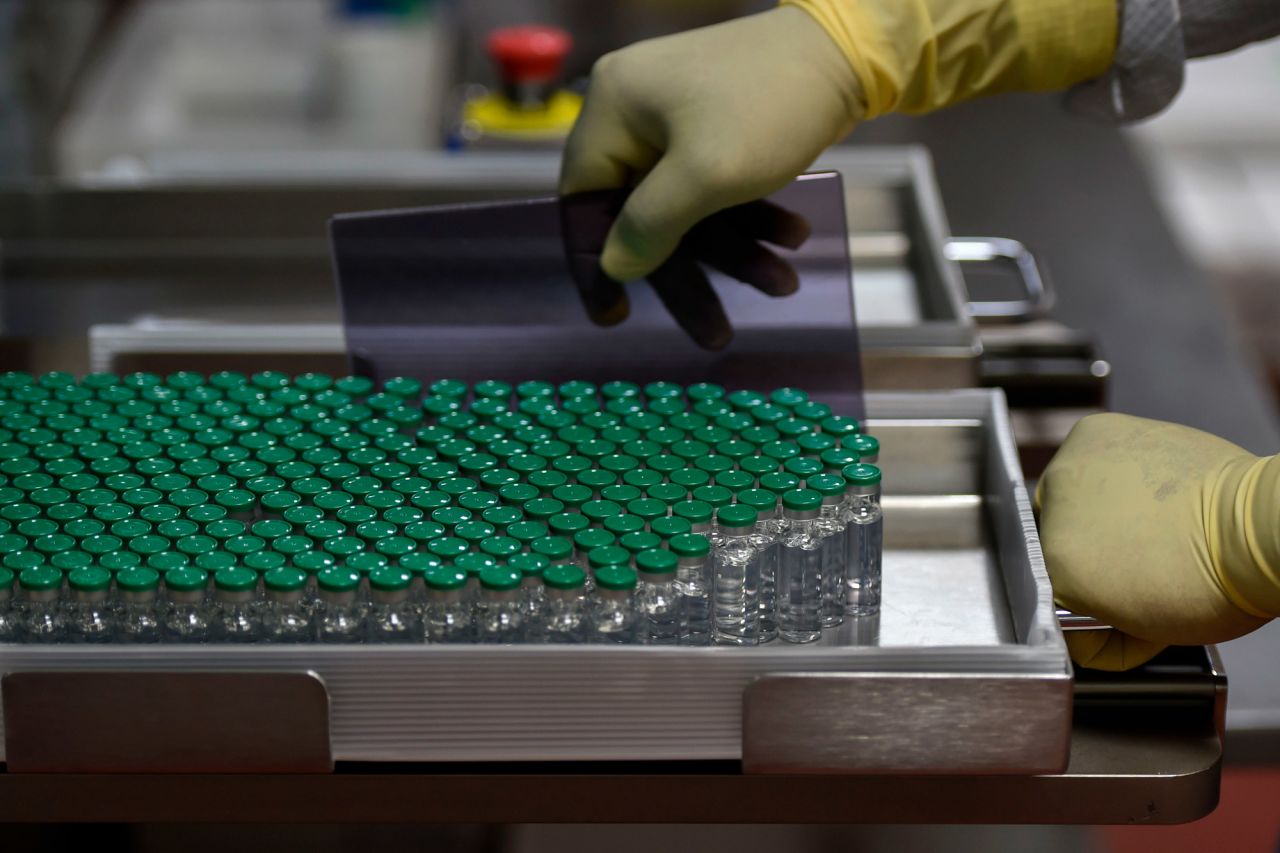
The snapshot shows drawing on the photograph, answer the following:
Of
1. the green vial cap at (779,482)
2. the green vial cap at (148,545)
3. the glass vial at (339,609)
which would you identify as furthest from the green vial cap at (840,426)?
the green vial cap at (148,545)

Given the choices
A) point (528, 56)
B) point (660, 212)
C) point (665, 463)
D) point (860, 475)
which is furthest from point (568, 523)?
point (528, 56)

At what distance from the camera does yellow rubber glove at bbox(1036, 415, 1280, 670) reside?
0.92m

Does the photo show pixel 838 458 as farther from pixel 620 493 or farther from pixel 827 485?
pixel 620 493

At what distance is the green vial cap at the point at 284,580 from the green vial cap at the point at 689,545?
0.82 ft

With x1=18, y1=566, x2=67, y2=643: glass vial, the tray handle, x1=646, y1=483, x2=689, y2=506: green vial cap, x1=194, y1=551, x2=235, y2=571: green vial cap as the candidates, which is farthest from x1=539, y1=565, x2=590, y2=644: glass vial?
the tray handle

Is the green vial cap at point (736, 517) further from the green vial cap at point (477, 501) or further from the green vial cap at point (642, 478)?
the green vial cap at point (477, 501)

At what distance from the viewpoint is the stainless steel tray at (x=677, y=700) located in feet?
2.76

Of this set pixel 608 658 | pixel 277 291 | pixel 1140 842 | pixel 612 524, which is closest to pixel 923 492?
pixel 612 524

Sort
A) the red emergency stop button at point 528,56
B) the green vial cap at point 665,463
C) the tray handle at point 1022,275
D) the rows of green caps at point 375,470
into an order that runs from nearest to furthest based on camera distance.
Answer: the rows of green caps at point 375,470
the green vial cap at point 665,463
the tray handle at point 1022,275
the red emergency stop button at point 528,56

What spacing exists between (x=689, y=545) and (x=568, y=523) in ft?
0.31

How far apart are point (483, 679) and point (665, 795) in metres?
0.15

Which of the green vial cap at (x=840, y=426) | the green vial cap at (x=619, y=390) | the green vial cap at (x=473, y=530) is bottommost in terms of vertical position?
the green vial cap at (x=473, y=530)

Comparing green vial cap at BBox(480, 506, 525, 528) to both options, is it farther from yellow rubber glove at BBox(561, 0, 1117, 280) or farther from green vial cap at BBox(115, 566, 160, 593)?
yellow rubber glove at BBox(561, 0, 1117, 280)

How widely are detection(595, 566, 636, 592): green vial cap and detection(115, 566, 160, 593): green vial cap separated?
30 cm
